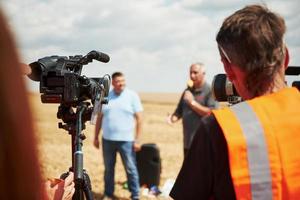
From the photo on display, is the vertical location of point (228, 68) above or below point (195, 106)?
above

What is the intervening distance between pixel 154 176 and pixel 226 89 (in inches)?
219

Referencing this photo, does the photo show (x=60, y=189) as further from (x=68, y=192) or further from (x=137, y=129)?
(x=137, y=129)

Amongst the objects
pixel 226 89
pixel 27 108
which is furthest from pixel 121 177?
pixel 27 108

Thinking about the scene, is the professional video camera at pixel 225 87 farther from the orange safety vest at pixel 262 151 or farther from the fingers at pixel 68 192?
the fingers at pixel 68 192

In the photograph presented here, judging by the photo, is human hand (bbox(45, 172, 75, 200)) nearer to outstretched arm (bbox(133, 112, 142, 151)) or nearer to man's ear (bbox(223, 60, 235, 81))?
man's ear (bbox(223, 60, 235, 81))

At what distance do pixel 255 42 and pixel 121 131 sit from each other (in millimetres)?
5565

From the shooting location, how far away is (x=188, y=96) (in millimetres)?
7074

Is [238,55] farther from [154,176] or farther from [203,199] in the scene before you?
[154,176]

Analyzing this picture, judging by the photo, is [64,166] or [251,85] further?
[64,166]

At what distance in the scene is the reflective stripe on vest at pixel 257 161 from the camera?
5.90 ft

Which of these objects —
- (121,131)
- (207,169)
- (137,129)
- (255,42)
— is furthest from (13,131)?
(137,129)

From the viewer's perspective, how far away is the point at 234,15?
1935 millimetres

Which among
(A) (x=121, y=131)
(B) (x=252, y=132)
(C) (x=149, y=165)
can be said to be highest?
(B) (x=252, y=132)

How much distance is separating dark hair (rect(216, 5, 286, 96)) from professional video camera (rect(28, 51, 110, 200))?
127 cm
